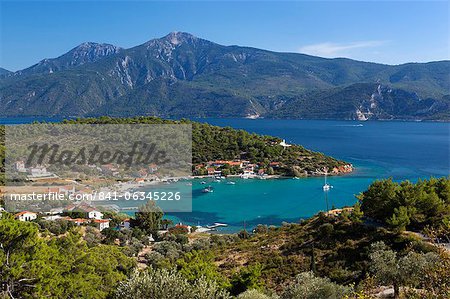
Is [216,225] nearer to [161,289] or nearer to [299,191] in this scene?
[299,191]

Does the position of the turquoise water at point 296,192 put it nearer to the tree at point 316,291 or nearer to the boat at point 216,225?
the boat at point 216,225

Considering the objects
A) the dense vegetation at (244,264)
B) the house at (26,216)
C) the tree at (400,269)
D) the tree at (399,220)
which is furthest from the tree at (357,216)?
the house at (26,216)

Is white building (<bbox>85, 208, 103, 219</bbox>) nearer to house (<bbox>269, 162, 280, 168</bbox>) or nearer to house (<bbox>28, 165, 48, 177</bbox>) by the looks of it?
house (<bbox>28, 165, 48, 177</bbox>)

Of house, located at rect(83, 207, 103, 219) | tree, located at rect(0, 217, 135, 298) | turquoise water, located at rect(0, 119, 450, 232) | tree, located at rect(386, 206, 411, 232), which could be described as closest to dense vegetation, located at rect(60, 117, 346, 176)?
turquoise water, located at rect(0, 119, 450, 232)

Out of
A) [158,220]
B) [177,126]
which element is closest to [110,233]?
[158,220]

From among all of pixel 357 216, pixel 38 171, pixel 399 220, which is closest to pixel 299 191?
pixel 357 216

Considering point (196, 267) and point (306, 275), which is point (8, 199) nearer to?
point (196, 267)
